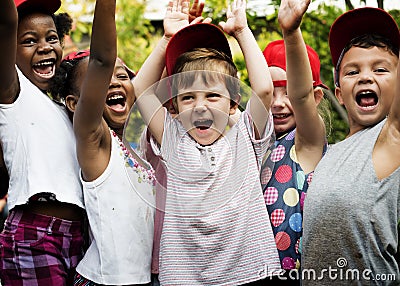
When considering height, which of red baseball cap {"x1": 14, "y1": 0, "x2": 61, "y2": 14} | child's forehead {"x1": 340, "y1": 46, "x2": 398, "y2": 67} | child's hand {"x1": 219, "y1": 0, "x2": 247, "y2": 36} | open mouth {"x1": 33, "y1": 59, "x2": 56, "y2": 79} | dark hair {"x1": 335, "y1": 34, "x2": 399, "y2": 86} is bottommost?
child's forehead {"x1": 340, "y1": 46, "x2": 398, "y2": 67}

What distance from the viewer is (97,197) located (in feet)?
9.24

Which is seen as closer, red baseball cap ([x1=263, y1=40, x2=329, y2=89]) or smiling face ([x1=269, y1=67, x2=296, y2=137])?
smiling face ([x1=269, y1=67, x2=296, y2=137])

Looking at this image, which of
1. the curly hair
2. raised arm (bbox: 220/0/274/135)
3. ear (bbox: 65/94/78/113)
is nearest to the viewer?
raised arm (bbox: 220/0/274/135)

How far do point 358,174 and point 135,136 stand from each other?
0.91 m

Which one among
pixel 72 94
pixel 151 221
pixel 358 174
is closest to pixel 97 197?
pixel 151 221

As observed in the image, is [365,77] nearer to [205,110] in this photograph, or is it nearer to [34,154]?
[205,110]

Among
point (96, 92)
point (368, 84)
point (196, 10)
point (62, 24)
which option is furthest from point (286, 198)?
point (62, 24)

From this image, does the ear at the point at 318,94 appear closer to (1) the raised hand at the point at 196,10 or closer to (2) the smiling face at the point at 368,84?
(2) the smiling face at the point at 368,84

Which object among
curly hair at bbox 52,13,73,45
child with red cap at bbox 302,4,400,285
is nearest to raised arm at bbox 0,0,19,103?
curly hair at bbox 52,13,73,45

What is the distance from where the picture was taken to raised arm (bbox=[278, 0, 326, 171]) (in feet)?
9.10

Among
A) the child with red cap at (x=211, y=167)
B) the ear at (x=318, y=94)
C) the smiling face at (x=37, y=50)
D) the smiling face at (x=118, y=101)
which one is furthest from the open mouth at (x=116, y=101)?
the ear at (x=318, y=94)

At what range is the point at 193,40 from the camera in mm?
2988

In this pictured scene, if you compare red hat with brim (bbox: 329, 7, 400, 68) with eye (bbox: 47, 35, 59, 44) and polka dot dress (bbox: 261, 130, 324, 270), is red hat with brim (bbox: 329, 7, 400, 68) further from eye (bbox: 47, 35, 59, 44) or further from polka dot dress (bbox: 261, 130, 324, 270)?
eye (bbox: 47, 35, 59, 44)

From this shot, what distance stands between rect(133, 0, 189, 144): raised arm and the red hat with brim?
0.66 metres
